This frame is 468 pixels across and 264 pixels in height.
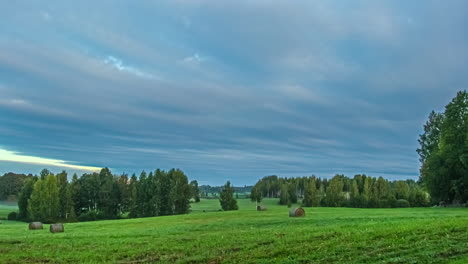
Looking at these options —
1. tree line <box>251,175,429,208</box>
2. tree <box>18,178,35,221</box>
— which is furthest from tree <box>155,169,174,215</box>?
tree line <box>251,175,429,208</box>

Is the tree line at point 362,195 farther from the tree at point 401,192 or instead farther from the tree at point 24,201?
the tree at point 24,201

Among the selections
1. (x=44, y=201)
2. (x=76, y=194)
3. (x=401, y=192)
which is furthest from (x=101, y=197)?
(x=401, y=192)

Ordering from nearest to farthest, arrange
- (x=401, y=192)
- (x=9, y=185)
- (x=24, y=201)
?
(x=24, y=201) → (x=401, y=192) → (x=9, y=185)

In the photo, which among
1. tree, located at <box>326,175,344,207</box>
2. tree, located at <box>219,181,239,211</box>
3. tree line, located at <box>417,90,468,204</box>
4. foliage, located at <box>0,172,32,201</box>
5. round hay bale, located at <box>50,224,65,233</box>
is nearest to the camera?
round hay bale, located at <box>50,224,65,233</box>

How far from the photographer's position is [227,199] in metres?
103

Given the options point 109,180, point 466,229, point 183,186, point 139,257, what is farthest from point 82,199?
point 466,229

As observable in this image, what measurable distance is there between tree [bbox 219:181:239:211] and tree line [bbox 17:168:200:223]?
8.89 meters

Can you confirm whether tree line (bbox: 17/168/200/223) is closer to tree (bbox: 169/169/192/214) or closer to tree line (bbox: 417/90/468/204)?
tree (bbox: 169/169/192/214)

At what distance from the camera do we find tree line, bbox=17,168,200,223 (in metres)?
90.4

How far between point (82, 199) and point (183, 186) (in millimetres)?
28255

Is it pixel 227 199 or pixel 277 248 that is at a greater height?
pixel 277 248

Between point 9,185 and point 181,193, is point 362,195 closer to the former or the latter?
point 181,193

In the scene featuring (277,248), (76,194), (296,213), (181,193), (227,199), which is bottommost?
(227,199)

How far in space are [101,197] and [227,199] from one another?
1369 inches
